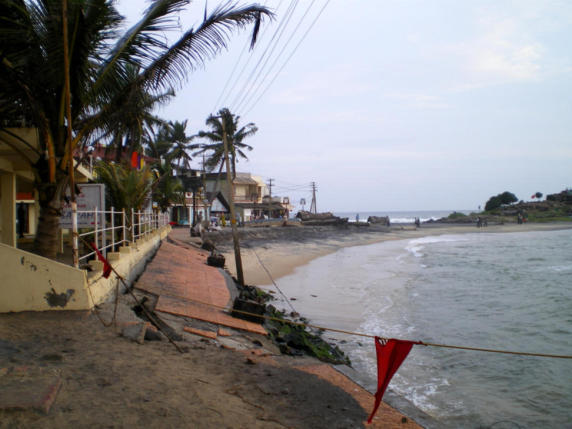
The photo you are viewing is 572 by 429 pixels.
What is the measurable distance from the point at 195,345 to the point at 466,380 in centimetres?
515

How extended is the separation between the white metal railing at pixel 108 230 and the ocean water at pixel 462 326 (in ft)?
15.6

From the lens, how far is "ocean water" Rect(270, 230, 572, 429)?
6.92 meters

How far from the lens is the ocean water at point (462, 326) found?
22.7 feet

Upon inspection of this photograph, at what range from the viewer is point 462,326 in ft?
38.2

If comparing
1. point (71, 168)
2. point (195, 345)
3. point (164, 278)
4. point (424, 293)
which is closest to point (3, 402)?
point (195, 345)

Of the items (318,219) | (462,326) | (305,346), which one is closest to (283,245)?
(462,326)

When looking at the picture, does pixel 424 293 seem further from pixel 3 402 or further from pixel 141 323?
pixel 3 402

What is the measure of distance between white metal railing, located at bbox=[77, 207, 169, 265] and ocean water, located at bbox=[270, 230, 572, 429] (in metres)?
4.75

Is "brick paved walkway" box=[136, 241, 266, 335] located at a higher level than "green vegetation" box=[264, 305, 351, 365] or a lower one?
higher

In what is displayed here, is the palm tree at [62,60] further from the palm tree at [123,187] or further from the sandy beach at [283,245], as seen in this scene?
the sandy beach at [283,245]

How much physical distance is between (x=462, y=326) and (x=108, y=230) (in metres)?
10.6

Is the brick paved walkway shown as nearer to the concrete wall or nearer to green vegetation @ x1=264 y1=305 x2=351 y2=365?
green vegetation @ x1=264 y1=305 x2=351 y2=365

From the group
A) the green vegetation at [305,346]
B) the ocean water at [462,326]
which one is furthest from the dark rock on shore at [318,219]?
the green vegetation at [305,346]

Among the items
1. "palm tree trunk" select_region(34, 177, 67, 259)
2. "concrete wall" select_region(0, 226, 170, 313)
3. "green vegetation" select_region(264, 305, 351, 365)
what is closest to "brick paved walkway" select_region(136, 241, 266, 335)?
"green vegetation" select_region(264, 305, 351, 365)
